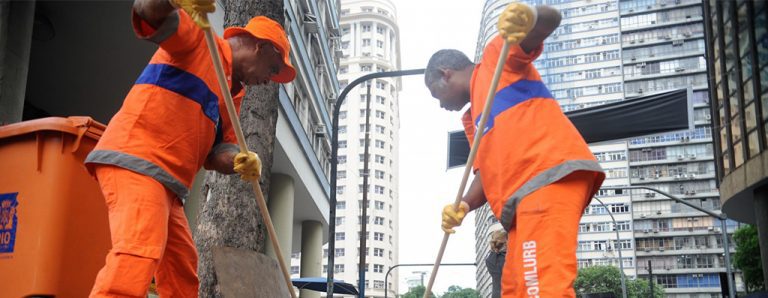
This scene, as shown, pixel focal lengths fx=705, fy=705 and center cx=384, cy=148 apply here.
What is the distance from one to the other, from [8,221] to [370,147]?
386ft

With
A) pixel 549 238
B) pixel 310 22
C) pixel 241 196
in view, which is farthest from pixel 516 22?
pixel 310 22

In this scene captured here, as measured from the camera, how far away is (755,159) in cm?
2044

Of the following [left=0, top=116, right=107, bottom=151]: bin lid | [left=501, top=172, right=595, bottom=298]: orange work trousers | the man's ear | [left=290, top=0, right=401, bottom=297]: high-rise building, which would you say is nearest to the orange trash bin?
[left=0, top=116, right=107, bottom=151]: bin lid

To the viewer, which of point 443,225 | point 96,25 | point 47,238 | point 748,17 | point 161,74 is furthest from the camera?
point 96,25

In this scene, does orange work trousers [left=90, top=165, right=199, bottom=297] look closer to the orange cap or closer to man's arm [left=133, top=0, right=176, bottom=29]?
man's arm [left=133, top=0, right=176, bottom=29]

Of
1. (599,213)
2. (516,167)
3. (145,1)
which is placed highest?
(599,213)

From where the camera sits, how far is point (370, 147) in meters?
122

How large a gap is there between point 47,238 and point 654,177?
9581 centimetres

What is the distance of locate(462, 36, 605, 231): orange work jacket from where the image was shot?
3.03 m

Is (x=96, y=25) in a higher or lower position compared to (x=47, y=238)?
higher

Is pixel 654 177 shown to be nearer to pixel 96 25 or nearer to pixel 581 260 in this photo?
pixel 581 260

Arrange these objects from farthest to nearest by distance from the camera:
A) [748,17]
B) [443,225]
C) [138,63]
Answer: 1. [138,63]
2. [443,225]
3. [748,17]

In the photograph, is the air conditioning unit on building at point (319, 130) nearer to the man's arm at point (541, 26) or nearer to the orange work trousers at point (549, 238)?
the man's arm at point (541, 26)

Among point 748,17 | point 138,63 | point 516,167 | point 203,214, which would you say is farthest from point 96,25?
point 748,17
